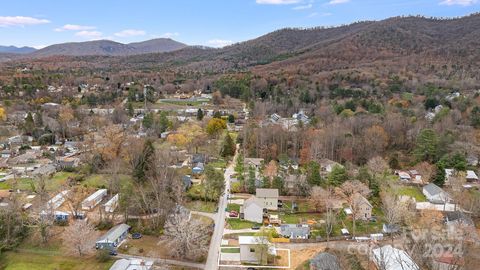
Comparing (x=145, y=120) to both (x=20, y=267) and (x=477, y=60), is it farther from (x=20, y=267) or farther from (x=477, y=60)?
(x=477, y=60)

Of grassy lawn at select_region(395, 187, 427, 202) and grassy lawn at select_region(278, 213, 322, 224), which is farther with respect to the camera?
grassy lawn at select_region(395, 187, 427, 202)

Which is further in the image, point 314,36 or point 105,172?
point 314,36

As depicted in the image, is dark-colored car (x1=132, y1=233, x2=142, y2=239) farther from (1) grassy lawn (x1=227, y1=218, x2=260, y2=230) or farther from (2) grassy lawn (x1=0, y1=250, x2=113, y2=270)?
(1) grassy lawn (x1=227, y1=218, x2=260, y2=230)

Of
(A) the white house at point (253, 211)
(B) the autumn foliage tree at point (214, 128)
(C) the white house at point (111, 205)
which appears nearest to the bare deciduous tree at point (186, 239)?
(A) the white house at point (253, 211)

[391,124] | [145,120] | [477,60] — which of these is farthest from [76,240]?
[477,60]

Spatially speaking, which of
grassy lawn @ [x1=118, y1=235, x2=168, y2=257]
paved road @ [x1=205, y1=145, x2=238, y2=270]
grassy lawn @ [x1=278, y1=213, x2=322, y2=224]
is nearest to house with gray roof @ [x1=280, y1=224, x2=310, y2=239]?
grassy lawn @ [x1=278, y1=213, x2=322, y2=224]

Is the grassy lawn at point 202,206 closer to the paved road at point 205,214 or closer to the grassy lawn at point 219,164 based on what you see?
the paved road at point 205,214

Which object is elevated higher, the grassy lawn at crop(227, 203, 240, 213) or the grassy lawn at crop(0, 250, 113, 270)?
the grassy lawn at crop(227, 203, 240, 213)

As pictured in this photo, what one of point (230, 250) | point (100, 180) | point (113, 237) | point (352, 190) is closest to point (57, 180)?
point (100, 180)
